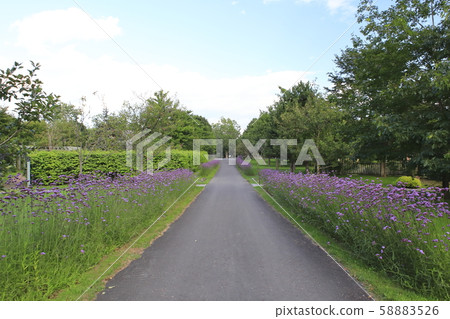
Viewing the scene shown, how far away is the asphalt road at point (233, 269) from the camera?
3309mm

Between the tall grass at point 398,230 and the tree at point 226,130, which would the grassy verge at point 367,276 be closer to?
the tall grass at point 398,230

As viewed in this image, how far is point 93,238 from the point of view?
4.40 m

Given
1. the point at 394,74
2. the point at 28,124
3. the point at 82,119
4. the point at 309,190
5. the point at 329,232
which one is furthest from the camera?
the point at 82,119

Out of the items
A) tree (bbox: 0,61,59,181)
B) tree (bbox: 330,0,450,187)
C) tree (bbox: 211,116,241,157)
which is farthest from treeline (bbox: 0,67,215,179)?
tree (bbox: 211,116,241,157)

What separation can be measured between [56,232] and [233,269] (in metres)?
2.72

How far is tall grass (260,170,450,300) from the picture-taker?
3.18 m

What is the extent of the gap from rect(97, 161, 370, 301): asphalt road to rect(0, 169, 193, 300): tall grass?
674 millimetres

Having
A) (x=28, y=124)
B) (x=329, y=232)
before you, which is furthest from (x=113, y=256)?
(x=329, y=232)

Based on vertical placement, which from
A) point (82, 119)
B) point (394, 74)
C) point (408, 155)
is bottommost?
point (408, 155)

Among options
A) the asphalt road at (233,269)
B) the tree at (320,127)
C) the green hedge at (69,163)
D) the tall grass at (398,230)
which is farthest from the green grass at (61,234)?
the tree at (320,127)

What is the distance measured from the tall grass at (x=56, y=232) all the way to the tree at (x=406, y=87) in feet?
24.3
